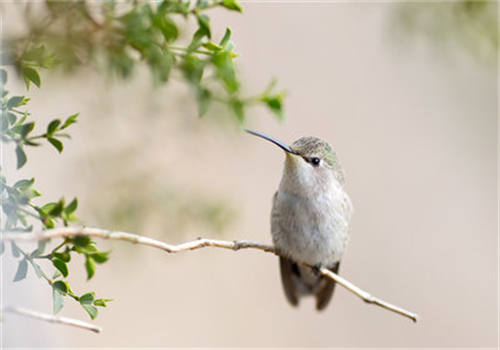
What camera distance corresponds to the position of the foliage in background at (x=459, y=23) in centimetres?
185

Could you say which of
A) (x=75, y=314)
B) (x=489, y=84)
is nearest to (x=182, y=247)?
(x=75, y=314)

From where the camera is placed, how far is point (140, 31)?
4.20 feet

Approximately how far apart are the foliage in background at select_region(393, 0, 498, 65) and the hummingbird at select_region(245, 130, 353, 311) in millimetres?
467

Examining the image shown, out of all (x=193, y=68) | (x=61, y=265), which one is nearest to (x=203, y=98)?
(x=193, y=68)

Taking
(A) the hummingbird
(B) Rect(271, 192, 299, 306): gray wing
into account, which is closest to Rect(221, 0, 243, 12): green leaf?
(A) the hummingbird

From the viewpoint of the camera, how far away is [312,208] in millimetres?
2264

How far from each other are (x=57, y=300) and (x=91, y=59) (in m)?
0.67

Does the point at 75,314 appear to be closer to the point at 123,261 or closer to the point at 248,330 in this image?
the point at 248,330

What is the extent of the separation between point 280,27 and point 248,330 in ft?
7.07

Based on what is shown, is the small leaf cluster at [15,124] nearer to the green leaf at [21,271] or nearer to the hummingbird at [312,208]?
the green leaf at [21,271]

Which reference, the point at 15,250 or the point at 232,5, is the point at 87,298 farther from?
the point at 232,5

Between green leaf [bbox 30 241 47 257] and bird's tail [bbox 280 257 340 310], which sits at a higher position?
bird's tail [bbox 280 257 340 310]

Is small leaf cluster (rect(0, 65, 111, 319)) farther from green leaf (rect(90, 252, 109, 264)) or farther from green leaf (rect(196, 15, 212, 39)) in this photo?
green leaf (rect(196, 15, 212, 39))

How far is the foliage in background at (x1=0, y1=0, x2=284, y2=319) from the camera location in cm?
88
